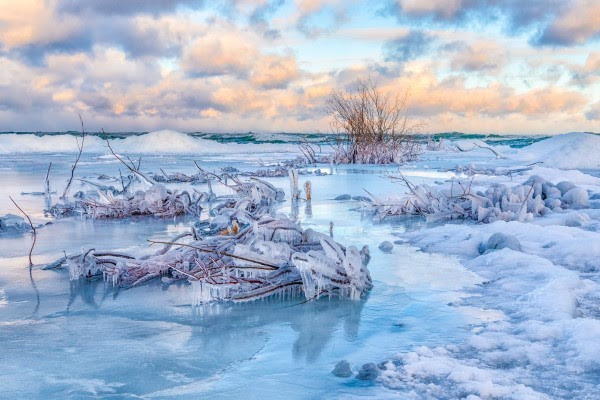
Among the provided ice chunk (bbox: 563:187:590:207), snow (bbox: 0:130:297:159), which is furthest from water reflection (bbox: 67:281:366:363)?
snow (bbox: 0:130:297:159)

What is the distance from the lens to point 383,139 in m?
17.7

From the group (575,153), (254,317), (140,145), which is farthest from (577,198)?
(140,145)

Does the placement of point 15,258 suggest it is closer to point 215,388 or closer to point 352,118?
point 215,388

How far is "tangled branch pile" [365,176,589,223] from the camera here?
5219 millimetres

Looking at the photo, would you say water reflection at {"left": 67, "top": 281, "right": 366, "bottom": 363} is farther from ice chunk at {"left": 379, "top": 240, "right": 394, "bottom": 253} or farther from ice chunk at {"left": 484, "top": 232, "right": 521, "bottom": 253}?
ice chunk at {"left": 484, "top": 232, "right": 521, "bottom": 253}

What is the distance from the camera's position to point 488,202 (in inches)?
213

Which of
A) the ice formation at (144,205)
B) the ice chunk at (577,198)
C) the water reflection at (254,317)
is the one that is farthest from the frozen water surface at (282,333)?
the ice formation at (144,205)

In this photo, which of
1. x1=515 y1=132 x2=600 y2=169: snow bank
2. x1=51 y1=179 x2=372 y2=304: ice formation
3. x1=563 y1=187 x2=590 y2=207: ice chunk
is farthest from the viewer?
x1=515 y1=132 x2=600 y2=169: snow bank

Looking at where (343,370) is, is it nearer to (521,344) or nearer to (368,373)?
(368,373)

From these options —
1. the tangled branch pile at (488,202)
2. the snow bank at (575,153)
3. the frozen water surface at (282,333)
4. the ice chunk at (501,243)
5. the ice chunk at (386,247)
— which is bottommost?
the frozen water surface at (282,333)

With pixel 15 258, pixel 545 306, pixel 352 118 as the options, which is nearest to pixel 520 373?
pixel 545 306

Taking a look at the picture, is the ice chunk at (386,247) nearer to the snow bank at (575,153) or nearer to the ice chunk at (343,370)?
the ice chunk at (343,370)

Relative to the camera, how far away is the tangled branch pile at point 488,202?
205 inches

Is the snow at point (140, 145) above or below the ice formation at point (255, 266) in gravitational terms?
above
